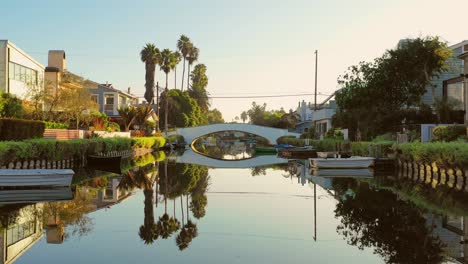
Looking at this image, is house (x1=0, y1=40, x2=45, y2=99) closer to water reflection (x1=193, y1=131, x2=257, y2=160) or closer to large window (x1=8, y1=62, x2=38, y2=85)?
large window (x1=8, y1=62, x2=38, y2=85)

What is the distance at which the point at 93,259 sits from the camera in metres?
8.93

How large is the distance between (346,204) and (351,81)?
33.4 metres

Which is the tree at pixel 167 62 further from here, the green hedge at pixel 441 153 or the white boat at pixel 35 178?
the white boat at pixel 35 178

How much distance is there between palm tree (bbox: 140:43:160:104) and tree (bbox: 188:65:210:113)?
2834 cm

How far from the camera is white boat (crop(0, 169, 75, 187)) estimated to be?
18.7 metres

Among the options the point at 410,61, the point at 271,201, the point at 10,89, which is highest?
the point at 410,61

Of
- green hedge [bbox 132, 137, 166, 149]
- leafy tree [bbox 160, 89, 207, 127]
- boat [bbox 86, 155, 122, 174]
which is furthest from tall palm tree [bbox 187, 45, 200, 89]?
boat [bbox 86, 155, 122, 174]

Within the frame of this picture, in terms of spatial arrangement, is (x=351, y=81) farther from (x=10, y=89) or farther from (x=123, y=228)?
(x=123, y=228)

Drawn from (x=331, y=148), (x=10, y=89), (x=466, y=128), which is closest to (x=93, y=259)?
(x=466, y=128)

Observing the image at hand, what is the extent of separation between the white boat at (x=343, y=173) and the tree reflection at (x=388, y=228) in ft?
28.8

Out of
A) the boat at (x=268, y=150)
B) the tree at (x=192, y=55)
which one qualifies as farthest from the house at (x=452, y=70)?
the tree at (x=192, y=55)

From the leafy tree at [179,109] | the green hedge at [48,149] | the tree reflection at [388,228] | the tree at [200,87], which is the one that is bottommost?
the tree reflection at [388,228]

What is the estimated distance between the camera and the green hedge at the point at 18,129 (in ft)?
81.1

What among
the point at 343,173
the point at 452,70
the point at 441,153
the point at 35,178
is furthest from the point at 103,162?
the point at 452,70
